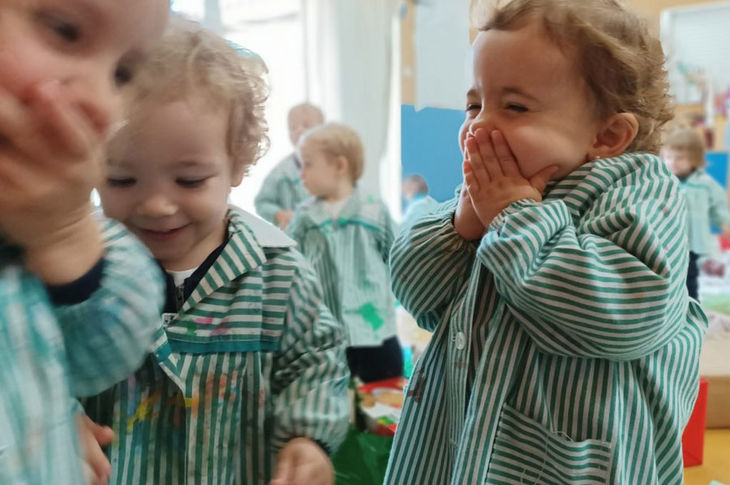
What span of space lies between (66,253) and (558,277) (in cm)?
40

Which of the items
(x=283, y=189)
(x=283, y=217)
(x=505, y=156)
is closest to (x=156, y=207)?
(x=505, y=156)

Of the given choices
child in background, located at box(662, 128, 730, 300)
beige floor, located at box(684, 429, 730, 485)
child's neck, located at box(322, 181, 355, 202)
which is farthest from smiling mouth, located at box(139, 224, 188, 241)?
child in background, located at box(662, 128, 730, 300)

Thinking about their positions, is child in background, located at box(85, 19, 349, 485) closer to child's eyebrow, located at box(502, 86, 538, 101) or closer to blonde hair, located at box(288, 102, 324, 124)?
child's eyebrow, located at box(502, 86, 538, 101)

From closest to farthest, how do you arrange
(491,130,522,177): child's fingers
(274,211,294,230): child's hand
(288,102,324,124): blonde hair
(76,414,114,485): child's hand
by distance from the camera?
(76,414,114,485): child's hand < (491,130,522,177): child's fingers < (274,211,294,230): child's hand < (288,102,324,124): blonde hair

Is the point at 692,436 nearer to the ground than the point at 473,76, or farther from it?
nearer to the ground

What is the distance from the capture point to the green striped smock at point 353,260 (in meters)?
1.81

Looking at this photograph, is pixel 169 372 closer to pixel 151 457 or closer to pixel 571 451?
pixel 151 457

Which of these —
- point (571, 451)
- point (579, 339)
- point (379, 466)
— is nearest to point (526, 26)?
point (579, 339)

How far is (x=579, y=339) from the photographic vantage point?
0.55 meters

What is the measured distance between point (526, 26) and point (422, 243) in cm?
26

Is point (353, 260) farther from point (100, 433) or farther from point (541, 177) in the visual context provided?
point (100, 433)

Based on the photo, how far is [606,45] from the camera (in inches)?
24.0

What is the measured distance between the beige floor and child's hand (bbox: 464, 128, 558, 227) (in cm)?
59

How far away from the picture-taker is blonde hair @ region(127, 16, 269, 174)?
54 centimetres
